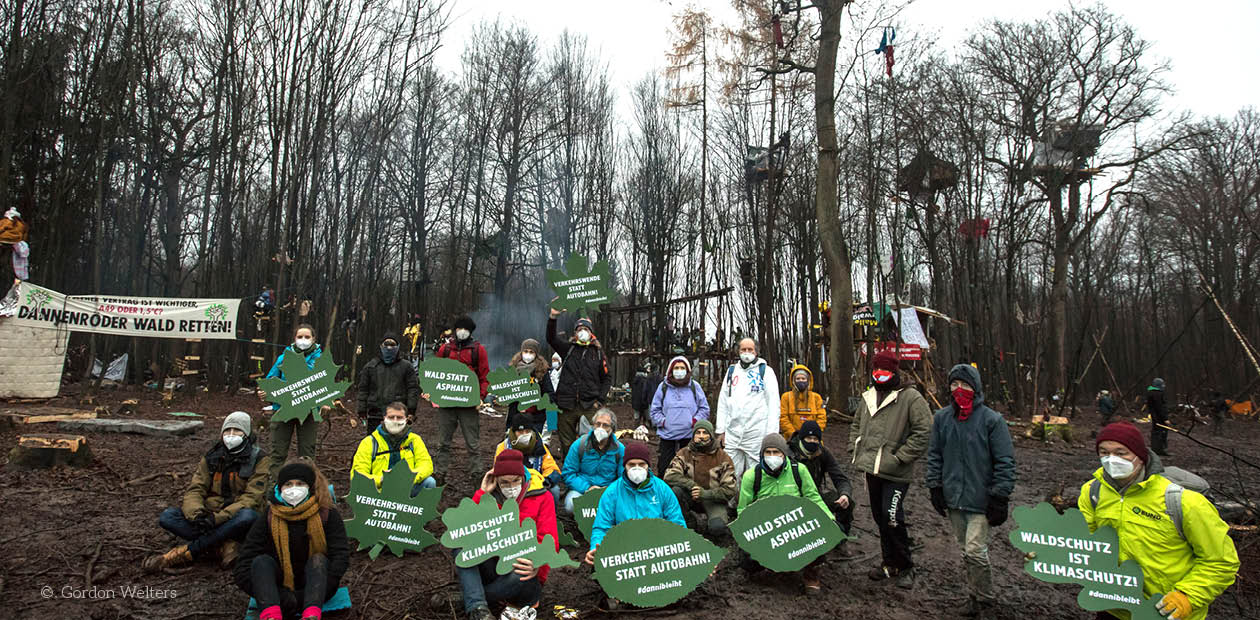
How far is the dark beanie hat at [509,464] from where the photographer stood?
450 cm

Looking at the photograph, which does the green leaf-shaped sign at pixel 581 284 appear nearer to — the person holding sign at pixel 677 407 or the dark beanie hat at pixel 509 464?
the person holding sign at pixel 677 407

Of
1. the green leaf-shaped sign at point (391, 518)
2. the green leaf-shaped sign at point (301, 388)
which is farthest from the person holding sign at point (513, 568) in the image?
the green leaf-shaped sign at point (301, 388)

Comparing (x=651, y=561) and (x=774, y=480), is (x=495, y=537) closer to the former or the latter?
(x=651, y=561)

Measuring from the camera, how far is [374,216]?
2180 centimetres

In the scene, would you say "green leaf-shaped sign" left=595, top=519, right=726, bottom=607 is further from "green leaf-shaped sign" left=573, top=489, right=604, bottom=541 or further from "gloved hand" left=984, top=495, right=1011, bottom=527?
"gloved hand" left=984, top=495, right=1011, bottom=527

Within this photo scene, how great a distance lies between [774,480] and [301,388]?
4081mm

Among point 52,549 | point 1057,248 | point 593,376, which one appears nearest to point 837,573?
point 593,376

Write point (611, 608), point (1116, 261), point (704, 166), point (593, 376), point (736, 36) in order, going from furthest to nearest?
point (1116, 261) → point (704, 166) → point (736, 36) → point (593, 376) → point (611, 608)

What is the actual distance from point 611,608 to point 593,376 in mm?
3285

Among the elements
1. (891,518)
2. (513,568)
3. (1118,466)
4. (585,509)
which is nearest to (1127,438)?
(1118,466)

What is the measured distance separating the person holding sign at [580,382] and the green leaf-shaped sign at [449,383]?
3.29 ft

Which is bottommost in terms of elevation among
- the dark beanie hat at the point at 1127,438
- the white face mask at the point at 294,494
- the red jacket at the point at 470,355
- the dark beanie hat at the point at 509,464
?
the white face mask at the point at 294,494

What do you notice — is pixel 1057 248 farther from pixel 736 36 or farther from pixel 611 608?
pixel 611 608

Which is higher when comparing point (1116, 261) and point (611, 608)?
point (1116, 261)
